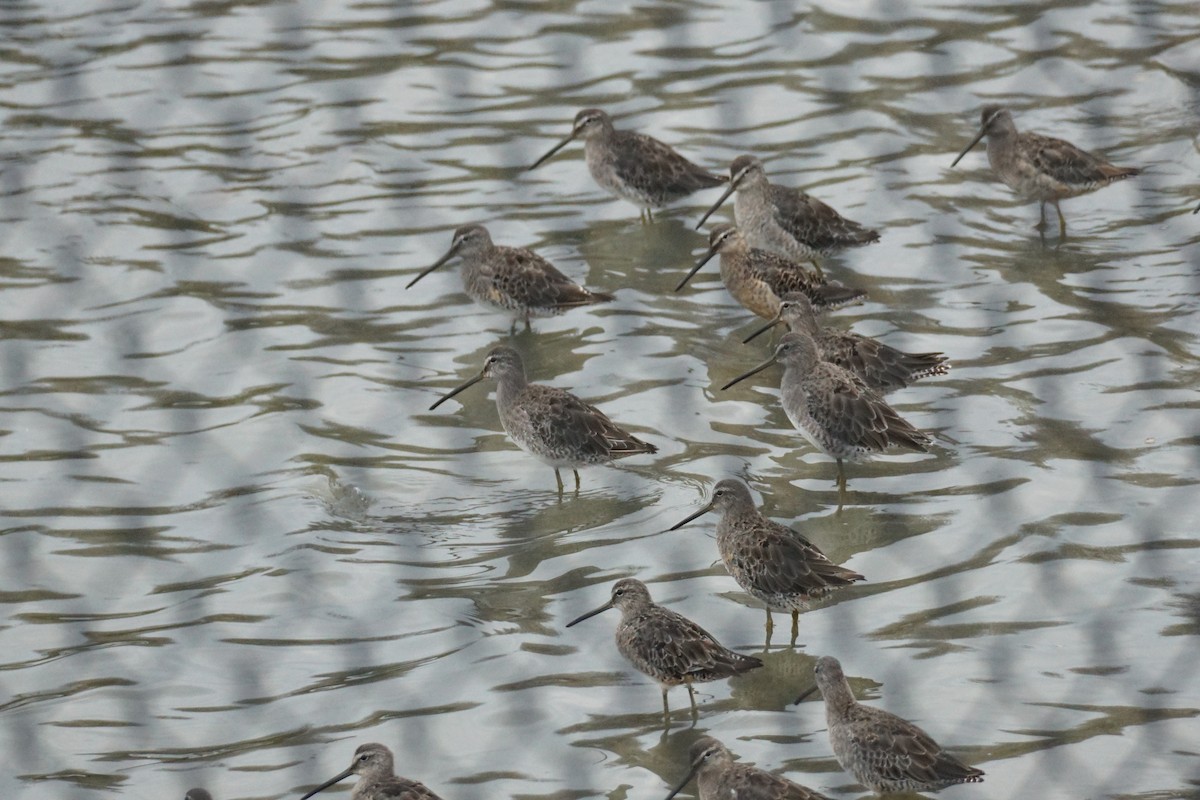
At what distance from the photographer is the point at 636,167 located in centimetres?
1128

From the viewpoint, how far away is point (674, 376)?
9680 mm

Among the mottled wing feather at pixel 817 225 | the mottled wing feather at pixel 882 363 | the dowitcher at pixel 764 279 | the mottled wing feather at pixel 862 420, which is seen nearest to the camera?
the mottled wing feather at pixel 862 420

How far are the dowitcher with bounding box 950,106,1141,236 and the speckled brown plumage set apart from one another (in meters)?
5.58

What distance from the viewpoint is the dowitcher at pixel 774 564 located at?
7.27 metres

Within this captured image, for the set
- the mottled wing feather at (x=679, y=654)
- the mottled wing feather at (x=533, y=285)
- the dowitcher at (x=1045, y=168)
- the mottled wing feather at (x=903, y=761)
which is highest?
the dowitcher at (x=1045, y=168)

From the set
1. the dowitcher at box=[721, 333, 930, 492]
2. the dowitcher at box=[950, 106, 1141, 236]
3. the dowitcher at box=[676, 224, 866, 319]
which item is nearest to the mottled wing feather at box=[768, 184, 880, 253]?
the dowitcher at box=[676, 224, 866, 319]

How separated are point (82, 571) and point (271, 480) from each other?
3.59 ft

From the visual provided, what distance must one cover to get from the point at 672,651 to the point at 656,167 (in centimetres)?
518

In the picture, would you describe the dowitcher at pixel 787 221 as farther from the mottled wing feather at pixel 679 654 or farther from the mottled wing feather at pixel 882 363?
the mottled wing feather at pixel 679 654

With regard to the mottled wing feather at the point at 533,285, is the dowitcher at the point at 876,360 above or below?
below

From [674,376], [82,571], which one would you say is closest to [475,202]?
[674,376]

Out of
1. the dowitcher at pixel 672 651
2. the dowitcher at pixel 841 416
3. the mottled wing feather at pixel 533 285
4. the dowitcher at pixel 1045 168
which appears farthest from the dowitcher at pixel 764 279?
the dowitcher at pixel 672 651

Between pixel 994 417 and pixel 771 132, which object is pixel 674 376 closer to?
pixel 994 417

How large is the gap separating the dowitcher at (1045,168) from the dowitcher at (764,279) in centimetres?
162
